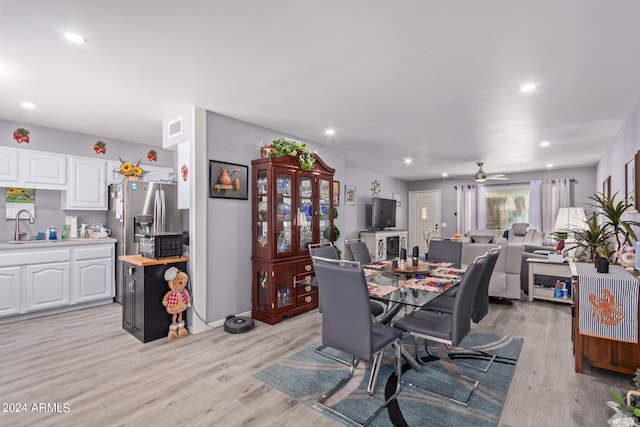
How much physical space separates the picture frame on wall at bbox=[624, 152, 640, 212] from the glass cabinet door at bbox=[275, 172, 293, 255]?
3412mm

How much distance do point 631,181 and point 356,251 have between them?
2911 mm

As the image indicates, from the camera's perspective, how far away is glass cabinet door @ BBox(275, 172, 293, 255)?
149 inches

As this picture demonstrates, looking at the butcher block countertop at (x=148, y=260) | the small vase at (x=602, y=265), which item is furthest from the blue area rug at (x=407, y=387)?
the butcher block countertop at (x=148, y=260)

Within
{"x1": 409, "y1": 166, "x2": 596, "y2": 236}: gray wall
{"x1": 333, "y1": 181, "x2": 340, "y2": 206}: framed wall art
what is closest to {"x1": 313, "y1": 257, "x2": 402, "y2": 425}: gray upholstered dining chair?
{"x1": 333, "y1": 181, "x2": 340, "y2": 206}: framed wall art

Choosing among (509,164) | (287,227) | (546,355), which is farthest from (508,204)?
(287,227)

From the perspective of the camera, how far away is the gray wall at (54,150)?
3951 mm

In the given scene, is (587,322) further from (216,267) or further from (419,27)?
(216,267)

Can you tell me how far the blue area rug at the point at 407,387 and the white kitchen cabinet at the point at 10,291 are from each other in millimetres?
3239

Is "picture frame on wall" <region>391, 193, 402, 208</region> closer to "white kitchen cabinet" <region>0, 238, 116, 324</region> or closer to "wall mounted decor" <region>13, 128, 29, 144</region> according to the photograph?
"white kitchen cabinet" <region>0, 238, 116, 324</region>

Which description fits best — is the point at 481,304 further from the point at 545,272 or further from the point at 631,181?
the point at 545,272

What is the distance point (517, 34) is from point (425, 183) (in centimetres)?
784

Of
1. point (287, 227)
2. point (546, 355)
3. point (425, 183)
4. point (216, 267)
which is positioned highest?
point (425, 183)

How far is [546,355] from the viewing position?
289 cm

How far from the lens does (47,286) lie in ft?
12.7
